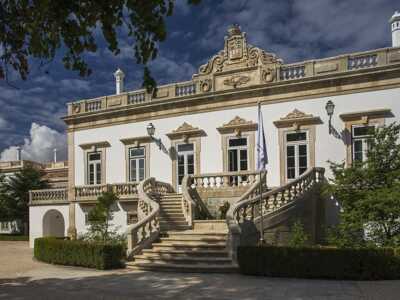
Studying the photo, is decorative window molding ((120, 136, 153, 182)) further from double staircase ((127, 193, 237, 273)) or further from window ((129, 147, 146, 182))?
double staircase ((127, 193, 237, 273))

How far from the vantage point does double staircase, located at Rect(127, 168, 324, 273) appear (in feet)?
42.7

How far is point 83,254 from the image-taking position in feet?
46.5

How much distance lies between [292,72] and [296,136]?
9.06 ft

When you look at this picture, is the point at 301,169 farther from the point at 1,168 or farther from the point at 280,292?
the point at 1,168

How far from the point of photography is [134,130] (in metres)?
22.3

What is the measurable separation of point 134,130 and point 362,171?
1256 centimetres

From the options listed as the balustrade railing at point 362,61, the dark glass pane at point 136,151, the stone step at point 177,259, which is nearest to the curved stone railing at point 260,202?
the stone step at point 177,259

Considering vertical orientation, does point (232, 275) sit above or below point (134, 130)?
below

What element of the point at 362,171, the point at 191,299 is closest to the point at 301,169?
the point at 362,171

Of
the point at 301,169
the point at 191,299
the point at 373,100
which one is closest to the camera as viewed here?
the point at 191,299

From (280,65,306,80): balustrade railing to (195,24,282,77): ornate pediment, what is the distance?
41 cm

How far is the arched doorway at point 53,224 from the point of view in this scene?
24836 millimetres

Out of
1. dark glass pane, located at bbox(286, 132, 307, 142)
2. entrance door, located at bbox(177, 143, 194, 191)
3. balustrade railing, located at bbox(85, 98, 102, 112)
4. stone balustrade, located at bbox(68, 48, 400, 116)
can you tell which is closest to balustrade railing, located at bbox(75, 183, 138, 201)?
entrance door, located at bbox(177, 143, 194, 191)

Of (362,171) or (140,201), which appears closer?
(362,171)
